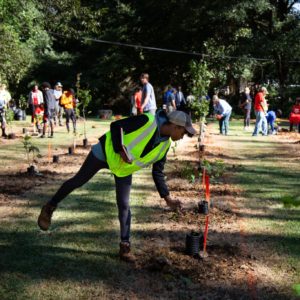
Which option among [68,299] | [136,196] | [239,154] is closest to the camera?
[68,299]

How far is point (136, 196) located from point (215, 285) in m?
3.47

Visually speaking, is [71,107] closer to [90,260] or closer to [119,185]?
[90,260]

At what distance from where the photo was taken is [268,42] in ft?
95.9

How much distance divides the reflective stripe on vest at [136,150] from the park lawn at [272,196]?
137 centimetres

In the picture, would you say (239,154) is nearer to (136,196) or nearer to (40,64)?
(136,196)

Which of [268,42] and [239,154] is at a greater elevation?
[268,42]

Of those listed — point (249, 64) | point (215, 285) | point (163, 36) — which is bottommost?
point (215, 285)

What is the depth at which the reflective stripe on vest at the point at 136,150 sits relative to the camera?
432 cm

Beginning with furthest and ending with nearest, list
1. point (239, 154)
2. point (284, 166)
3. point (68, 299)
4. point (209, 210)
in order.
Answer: point (239, 154) < point (284, 166) < point (209, 210) < point (68, 299)

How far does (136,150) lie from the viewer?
4.35 metres

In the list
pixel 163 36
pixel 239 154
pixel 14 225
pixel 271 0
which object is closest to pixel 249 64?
pixel 271 0

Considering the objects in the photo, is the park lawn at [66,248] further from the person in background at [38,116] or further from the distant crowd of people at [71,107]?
the person in background at [38,116]

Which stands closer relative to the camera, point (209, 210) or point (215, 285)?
point (215, 285)

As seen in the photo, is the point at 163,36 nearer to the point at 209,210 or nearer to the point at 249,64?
the point at 249,64
